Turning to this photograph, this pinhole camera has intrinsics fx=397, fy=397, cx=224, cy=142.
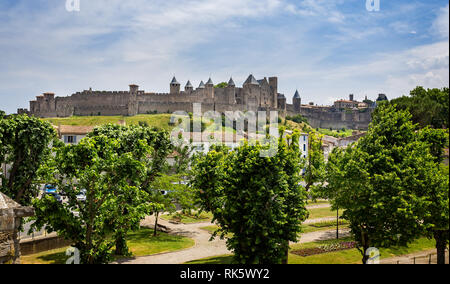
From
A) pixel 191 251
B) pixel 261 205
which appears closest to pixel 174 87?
pixel 191 251

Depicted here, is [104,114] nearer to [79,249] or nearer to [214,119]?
[214,119]

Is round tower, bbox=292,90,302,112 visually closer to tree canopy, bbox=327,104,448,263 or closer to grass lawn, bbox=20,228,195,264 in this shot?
grass lawn, bbox=20,228,195,264

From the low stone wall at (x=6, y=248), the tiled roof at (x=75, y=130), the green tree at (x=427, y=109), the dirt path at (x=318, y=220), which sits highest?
the green tree at (x=427, y=109)

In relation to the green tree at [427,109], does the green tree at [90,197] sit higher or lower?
lower

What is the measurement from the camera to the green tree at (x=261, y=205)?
58.3 ft

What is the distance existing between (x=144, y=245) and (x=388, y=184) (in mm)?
17575

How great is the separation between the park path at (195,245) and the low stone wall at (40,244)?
4747 mm

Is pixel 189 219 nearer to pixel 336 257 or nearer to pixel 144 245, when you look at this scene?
pixel 144 245

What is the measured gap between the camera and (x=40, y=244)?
24234 mm

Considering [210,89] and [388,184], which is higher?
[210,89]

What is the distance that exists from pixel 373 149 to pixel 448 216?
458 cm

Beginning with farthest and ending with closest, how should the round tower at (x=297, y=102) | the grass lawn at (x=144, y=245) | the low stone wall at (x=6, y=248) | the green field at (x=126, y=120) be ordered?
1. the round tower at (x=297, y=102)
2. the green field at (x=126, y=120)
3. the grass lawn at (x=144, y=245)
4. the low stone wall at (x=6, y=248)

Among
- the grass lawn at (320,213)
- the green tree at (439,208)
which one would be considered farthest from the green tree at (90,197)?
the grass lawn at (320,213)

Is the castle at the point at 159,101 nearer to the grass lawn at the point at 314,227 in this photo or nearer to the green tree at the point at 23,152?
the grass lawn at the point at 314,227
